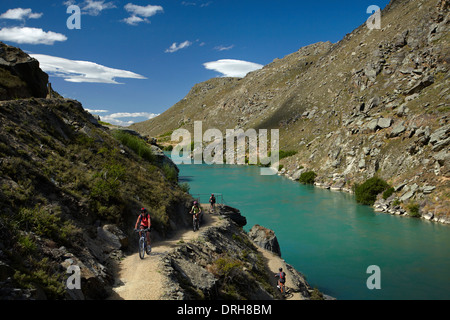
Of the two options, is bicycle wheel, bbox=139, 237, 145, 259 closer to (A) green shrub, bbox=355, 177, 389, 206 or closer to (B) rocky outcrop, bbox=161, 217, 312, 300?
(B) rocky outcrop, bbox=161, 217, 312, 300

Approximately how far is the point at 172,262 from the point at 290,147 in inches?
3121

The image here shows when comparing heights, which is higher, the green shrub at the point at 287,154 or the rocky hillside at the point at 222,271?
the green shrub at the point at 287,154

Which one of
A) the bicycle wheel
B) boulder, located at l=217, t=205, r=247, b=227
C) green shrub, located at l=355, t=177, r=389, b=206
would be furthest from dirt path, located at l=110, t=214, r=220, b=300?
green shrub, located at l=355, t=177, r=389, b=206

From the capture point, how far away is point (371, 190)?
44.6 metres

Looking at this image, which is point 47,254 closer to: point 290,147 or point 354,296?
point 354,296

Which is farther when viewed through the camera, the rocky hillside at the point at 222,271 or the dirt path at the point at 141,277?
the rocky hillside at the point at 222,271

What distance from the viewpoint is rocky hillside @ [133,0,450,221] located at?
4058 centimetres

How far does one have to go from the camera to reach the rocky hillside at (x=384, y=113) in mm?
40575

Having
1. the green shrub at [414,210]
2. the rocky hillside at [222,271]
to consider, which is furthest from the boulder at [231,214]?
the green shrub at [414,210]
